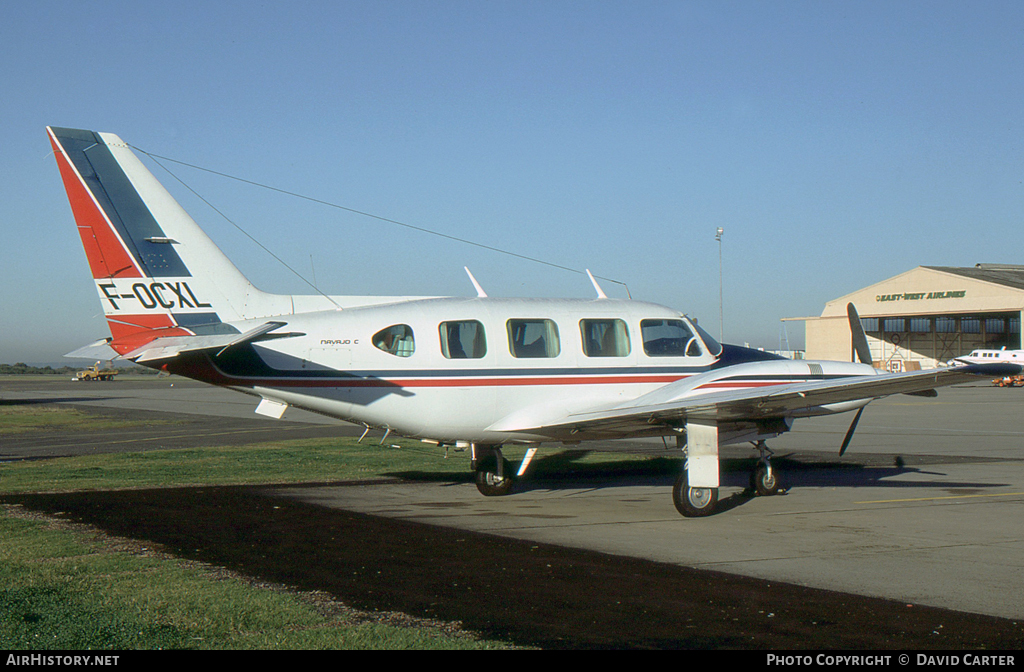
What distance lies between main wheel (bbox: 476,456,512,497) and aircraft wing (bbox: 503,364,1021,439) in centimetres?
156

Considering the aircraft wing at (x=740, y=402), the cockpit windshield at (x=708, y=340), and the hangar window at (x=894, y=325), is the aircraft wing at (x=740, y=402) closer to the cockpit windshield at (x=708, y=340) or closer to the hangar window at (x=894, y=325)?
the cockpit windshield at (x=708, y=340)

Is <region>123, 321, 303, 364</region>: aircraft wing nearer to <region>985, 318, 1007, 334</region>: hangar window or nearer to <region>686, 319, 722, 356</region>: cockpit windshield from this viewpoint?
<region>686, 319, 722, 356</region>: cockpit windshield

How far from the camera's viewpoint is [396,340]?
Result: 1273 cm

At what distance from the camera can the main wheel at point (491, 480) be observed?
14.5m

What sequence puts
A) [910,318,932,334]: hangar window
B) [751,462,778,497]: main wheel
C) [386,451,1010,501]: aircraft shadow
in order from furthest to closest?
[910,318,932,334]: hangar window < [386,451,1010,501]: aircraft shadow < [751,462,778,497]: main wheel

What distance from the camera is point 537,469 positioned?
61.9ft

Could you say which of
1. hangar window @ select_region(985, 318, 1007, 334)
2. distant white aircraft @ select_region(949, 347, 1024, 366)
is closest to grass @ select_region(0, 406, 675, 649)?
distant white aircraft @ select_region(949, 347, 1024, 366)

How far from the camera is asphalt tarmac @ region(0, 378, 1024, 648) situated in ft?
22.6

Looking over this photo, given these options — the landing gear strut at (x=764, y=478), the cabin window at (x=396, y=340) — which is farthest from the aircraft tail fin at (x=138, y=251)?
the landing gear strut at (x=764, y=478)

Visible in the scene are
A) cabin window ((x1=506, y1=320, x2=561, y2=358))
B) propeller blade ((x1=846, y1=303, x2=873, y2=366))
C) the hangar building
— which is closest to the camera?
cabin window ((x1=506, y1=320, x2=561, y2=358))

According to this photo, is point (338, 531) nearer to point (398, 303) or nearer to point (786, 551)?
point (398, 303)

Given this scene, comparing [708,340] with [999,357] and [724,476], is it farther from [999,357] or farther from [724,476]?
[999,357]

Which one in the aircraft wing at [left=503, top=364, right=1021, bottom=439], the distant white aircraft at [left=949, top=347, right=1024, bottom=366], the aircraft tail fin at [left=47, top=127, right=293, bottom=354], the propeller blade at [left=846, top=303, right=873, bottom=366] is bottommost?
the distant white aircraft at [left=949, top=347, right=1024, bottom=366]
